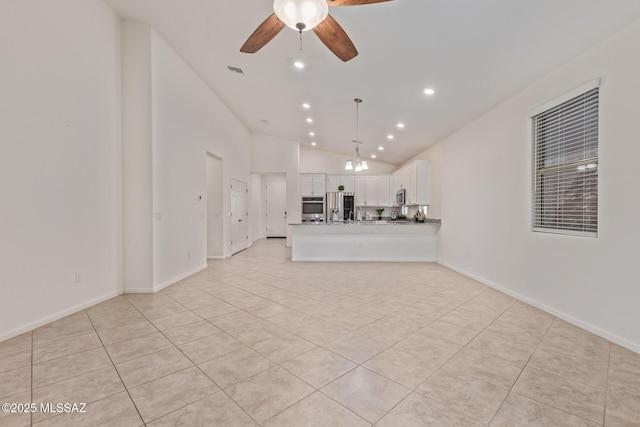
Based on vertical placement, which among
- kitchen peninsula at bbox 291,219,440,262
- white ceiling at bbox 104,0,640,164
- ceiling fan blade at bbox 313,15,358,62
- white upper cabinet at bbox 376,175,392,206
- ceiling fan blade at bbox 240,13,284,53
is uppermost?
white ceiling at bbox 104,0,640,164

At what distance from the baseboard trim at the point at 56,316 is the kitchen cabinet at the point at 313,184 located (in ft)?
20.7

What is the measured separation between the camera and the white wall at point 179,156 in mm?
4055

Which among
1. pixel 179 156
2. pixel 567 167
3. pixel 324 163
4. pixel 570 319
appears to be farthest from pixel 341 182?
pixel 570 319

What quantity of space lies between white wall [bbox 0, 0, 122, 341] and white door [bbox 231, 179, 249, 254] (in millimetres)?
3560

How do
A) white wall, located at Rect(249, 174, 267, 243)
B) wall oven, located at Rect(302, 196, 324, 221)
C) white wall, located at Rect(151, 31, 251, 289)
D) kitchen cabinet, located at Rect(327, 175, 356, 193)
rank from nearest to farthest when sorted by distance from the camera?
white wall, located at Rect(151, 31, 251, 289)
wall oven, located at Rect(302, 196, 324, 221)
kitchen cabinet, located at Rect(327, 175, 356, 193)
white wall, located at Rect(249, 174, 267, 243)

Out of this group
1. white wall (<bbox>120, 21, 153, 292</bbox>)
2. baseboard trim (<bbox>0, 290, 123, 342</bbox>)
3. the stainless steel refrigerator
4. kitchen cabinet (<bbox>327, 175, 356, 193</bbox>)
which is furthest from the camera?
kitchen cabinet (<bbox>327, 175, 356, 193</bbox>)

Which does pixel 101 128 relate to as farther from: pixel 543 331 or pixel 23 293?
pixel 543 331

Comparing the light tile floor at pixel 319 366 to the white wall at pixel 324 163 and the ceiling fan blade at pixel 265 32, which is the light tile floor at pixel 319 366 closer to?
the ceiling fan blade at pixel 265 32

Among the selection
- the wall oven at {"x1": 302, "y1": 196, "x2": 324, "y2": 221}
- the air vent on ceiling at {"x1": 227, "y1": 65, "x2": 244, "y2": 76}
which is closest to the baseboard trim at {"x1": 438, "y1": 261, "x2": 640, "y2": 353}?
the air vent on ceiling at {"x1": 227, "y1": 65, "x2": 244, "y2": 76}

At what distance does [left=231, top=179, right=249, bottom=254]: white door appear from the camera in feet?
24.0

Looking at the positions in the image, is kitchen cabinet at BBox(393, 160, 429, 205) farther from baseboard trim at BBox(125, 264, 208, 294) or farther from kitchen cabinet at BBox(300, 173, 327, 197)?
baseboard trim at BBox(125, 264, 208, 294)

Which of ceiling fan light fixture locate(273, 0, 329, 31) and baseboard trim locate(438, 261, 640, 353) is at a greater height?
ceiling fan light fixture locate(273, 0, 329, 31)

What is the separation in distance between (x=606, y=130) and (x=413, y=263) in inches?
163

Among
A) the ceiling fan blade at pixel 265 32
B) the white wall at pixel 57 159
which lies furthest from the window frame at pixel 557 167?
the white wall at pixel 57 159
